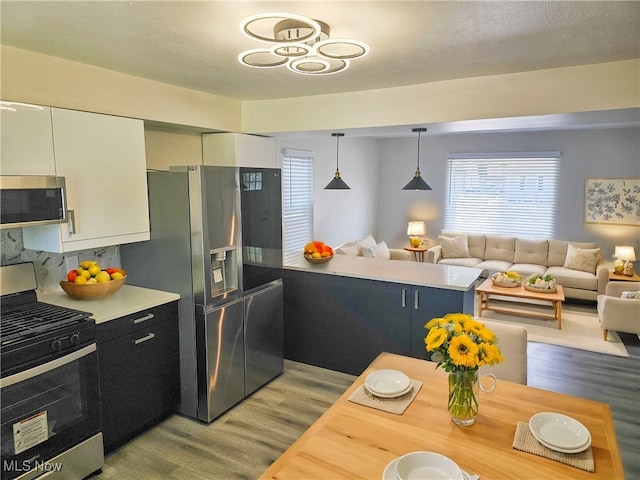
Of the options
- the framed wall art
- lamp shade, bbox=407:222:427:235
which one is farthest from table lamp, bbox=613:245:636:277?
lamp shade, bbox=407:222:427:235

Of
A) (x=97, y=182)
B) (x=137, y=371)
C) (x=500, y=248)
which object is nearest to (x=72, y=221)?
(x=97, y=182)

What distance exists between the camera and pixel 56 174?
240cm

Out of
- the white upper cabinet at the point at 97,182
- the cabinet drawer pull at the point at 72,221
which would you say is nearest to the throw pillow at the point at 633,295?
the white upper cabinet at the point at 97,182

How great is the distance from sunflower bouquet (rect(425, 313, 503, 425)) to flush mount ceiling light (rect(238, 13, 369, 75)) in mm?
1183

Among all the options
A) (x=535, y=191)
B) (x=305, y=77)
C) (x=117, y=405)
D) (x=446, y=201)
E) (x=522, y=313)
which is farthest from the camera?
(x=446, y=201)

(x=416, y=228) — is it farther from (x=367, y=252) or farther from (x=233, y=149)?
(x=233, y=149)

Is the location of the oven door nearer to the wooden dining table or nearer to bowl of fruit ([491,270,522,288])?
the wooden dining table

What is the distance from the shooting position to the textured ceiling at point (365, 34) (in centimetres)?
174

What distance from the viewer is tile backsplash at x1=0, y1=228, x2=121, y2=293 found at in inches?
103

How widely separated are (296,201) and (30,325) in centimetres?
358

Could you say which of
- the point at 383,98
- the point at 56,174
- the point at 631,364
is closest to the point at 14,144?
the point at 56,174

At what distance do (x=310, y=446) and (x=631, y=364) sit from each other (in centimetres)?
396

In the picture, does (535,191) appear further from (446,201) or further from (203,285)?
(203,285)

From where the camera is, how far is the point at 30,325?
88.2 inches
